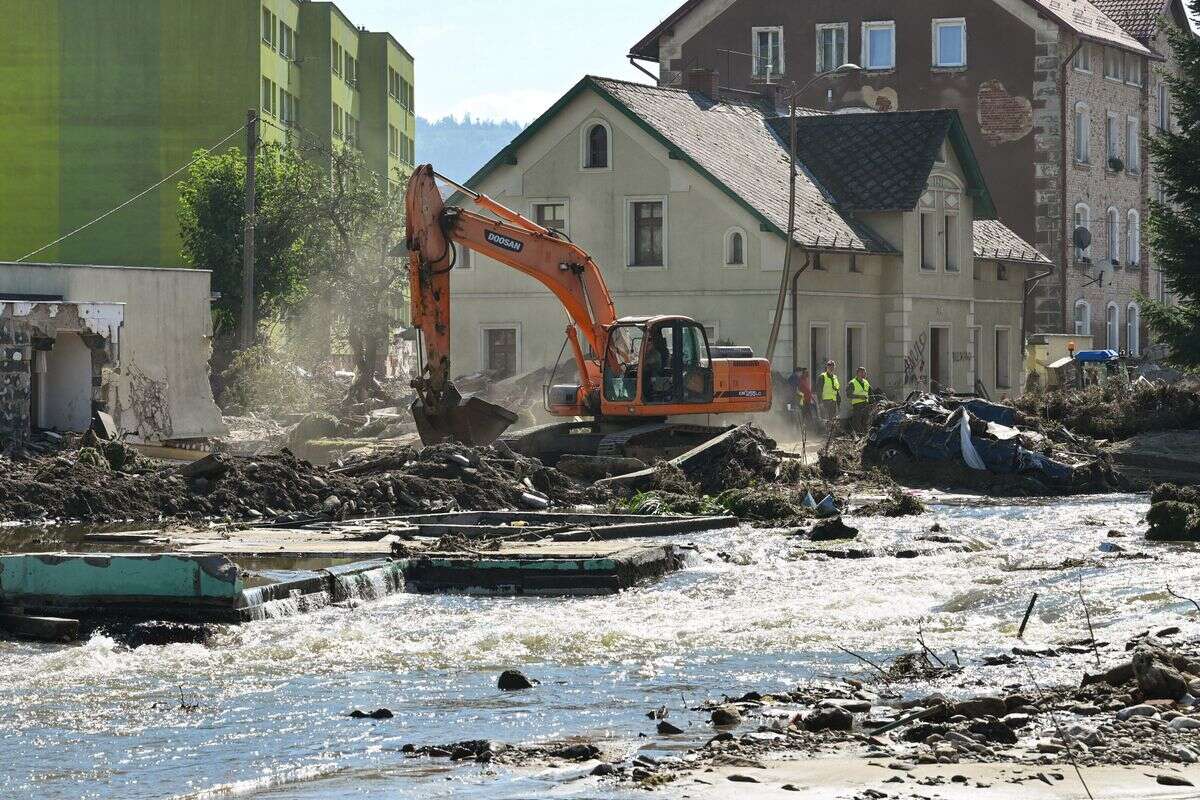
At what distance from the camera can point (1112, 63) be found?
194 ft

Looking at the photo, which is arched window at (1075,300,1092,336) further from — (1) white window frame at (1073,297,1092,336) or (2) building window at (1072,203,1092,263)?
(2) building window at (1072,203,1092,263)

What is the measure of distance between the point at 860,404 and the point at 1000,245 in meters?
16.5

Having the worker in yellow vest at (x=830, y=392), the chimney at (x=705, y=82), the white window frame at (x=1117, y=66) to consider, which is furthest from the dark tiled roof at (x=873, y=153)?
the white window frame at (x=1117, y=66)

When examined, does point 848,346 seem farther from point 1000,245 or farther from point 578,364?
point 578,364

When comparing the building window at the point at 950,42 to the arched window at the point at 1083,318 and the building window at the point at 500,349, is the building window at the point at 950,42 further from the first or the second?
the building window at the point at 500,349

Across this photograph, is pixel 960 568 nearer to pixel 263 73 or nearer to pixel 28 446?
pixel 28 446

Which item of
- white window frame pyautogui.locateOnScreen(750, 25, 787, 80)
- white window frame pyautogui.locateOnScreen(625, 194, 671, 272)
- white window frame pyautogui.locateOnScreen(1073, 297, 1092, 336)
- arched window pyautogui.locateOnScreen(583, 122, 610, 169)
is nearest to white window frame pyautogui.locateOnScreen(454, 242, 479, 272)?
arched window pyautogui.locateOnScreen(583, 122, 610, 169)

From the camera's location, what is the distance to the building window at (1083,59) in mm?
55469

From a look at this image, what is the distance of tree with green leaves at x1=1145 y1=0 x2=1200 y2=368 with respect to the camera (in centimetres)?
3384

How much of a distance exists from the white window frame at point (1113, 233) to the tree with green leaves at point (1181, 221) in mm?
25683

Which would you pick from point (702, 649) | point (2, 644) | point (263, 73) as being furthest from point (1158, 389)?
point (263, 73)

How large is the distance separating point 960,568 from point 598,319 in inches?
493

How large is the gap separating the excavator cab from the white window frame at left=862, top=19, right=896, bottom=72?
2827 centimetres

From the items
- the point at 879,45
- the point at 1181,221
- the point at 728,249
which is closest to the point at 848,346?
the point at 728,249
